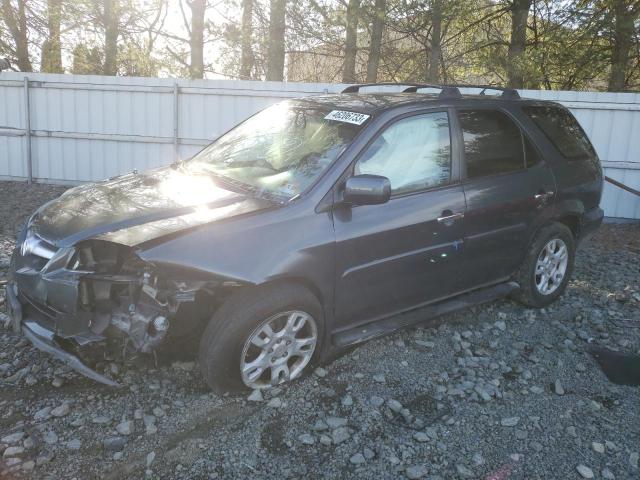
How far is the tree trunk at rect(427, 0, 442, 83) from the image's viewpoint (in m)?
11.4

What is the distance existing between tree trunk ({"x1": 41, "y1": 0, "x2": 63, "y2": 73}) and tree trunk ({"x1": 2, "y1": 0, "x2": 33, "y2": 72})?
0.49m

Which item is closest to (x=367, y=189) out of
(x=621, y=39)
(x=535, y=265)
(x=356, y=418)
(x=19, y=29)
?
(x=356, y=418)

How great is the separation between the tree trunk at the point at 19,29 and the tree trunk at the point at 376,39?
9.88m

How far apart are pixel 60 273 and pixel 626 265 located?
6.14 m

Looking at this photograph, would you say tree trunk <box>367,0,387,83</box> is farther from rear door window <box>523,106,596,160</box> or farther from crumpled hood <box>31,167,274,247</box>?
crumpled hood <box>31,167,274,247</box>

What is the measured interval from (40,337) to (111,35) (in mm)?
14845

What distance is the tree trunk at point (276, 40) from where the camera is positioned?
12.7 metres

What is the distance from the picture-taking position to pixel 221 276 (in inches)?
123

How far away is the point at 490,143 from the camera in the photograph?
447 centimetres

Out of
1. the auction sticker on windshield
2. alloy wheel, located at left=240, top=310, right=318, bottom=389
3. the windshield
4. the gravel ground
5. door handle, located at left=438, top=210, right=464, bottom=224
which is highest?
the auction sticker on windshield

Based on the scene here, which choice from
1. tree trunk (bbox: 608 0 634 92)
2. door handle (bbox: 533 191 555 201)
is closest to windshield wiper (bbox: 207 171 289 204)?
door handle (bbox: 533 191 555 201)

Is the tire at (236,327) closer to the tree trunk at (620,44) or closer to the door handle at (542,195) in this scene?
the door handle at (542,195)

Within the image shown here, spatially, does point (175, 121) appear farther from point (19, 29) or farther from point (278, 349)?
point (19, 29)

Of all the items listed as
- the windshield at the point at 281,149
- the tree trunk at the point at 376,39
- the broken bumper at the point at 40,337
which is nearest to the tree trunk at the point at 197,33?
the tree trunk at the point at 376,39
